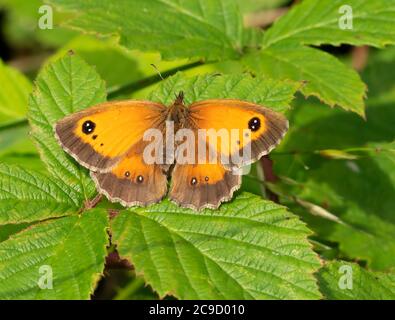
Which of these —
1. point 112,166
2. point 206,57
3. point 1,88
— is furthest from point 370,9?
point 1,88

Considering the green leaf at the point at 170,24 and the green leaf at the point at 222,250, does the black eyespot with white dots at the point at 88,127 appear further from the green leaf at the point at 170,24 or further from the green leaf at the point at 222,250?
the green leaf at the point at 170,24

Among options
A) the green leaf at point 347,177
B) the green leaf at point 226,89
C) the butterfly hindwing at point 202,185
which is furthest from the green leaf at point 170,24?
the butterfly hindwing at point 202,185

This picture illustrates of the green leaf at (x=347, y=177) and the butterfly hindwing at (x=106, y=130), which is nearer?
the butterfly hindwing at (x=106, y=130)

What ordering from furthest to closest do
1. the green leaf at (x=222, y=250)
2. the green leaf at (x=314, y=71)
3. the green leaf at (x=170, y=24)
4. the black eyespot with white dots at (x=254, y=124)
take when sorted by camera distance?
the green leaf at (x=170, y=24)
the green leaf at (x=314, y=71)
the black eyespot with white dots at (x=254, y=124)
the green leaf at (x=222, y=250)

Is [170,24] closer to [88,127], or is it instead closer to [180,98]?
[180,98]

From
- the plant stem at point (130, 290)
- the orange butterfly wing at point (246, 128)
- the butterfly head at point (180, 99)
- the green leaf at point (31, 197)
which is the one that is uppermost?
the butterfly head at point (180, 99)

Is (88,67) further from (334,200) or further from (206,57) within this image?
(334,200)

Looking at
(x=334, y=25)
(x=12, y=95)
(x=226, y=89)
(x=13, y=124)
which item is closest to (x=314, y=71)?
(x=334, y=25)
